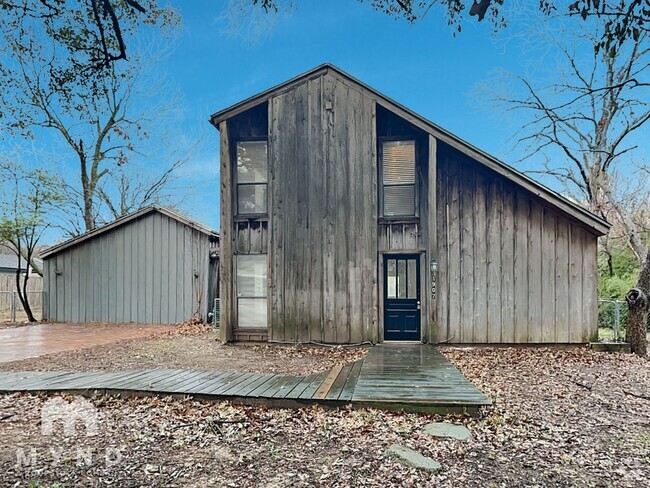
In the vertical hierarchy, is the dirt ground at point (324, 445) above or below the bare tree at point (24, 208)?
A: below

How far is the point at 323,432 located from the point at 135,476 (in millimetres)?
1801

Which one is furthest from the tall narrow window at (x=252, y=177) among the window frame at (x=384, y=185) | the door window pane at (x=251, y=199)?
the window frame at (x=384, y=185)

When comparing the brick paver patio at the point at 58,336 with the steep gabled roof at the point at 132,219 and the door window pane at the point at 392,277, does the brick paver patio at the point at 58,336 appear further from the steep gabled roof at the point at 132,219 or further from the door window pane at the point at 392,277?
the door window pane at the point at 392,277

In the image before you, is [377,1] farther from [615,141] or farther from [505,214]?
[615,141]

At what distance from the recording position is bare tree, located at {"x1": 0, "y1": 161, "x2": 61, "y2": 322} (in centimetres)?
1566

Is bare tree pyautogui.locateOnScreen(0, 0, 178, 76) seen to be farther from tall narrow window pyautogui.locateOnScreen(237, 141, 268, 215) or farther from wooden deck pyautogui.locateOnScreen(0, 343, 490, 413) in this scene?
tall narrow window pyautogui.locateOnScreen(237, 141, 268, 215)

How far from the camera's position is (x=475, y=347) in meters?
9.48

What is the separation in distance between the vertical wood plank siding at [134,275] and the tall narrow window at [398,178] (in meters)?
7.24

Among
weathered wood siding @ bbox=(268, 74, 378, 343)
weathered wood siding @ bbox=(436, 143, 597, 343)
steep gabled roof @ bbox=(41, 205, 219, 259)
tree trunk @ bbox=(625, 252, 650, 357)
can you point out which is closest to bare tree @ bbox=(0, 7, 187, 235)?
steep gabled roof @ bbox=(41, 205, 219, 259)

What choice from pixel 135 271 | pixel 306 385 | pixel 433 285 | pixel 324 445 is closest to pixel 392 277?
pixel 433 285

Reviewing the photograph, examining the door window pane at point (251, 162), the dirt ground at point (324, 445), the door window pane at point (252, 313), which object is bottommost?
the dirt ground at point (324, 445)

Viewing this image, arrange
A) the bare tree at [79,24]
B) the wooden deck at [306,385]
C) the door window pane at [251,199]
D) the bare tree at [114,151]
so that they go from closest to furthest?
1. the bare tree at [79,24]
2. the wooden deck at [306,385]
3. the door window pane at [251,199]
4. the bare tree at [114,151]

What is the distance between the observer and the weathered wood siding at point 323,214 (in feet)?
31.7

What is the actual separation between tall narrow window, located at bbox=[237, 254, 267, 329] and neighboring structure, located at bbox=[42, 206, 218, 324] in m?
4.75
